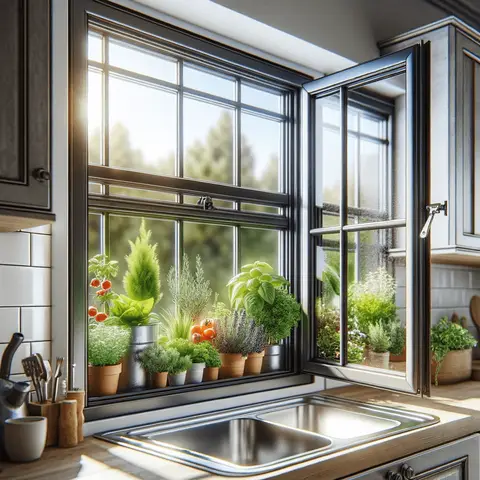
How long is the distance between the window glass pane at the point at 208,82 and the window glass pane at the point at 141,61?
0.06m

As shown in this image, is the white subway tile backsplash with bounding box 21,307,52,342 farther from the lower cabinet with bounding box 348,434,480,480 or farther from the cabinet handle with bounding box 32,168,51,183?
the lower cabinet with bounding box 348,434,480,480

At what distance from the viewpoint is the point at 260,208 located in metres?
2.72

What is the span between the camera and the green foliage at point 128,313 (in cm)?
209

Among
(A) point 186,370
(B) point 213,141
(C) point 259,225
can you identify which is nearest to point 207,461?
(A) point 186,370

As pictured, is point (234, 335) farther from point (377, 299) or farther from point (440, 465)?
point (440, 465)

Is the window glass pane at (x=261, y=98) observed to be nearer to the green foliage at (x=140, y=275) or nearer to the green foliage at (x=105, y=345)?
the green foliage at (x=140, y=275)

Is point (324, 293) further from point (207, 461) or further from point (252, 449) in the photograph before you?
point (207, 461)

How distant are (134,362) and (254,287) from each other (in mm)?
604

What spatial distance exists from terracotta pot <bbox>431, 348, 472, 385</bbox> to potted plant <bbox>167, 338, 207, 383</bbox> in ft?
3.92

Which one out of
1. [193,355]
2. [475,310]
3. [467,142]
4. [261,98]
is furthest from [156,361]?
[475,310]

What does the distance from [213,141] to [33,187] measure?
141 cm

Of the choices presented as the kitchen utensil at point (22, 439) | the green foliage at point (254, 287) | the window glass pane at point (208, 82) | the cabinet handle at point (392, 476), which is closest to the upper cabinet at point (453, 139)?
the green foliage at point (254, 287)

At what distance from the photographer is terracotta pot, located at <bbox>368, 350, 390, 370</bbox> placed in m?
2.29

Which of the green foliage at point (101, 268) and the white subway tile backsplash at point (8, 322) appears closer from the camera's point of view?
the white subway tile backsplash at point (8, 322)
